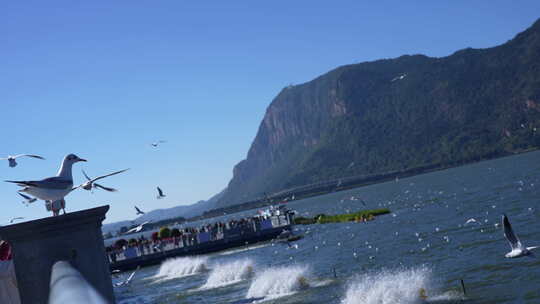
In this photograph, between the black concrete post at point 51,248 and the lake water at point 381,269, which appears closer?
the black concrete post at point 51,248

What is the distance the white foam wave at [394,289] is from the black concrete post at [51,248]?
18773mm

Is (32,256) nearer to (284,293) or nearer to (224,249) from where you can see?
(284,293)

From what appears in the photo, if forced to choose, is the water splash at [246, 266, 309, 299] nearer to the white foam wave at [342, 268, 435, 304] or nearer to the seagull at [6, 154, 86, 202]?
the white foam wave at [342, 268, 435, 304]

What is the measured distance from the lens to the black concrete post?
207 inches

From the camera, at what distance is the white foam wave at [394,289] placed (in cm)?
2342

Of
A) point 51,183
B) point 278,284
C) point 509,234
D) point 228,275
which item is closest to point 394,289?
point 509,234

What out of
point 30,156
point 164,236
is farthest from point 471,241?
point 164,236

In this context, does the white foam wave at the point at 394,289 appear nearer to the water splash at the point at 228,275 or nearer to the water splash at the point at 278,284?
the water splash at the point at 278,284

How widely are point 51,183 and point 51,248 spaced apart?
631 millimetres

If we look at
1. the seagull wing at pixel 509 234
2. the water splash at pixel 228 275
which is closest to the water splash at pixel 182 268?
the water splash at pixel 228 275

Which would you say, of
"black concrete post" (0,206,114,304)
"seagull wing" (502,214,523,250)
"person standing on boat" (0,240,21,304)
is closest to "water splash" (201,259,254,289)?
"seagull wing" (502,214,523,250)

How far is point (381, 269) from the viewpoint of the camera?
3200 centimetres

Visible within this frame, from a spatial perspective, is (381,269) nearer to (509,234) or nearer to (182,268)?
(509,234)

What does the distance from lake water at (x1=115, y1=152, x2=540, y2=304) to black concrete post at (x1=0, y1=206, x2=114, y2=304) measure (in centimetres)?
1795
